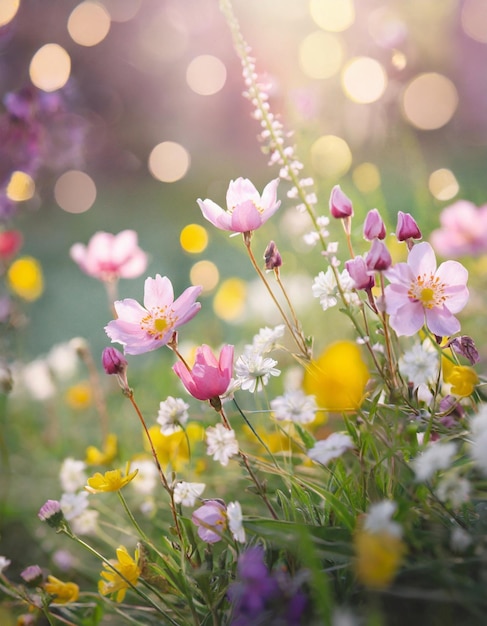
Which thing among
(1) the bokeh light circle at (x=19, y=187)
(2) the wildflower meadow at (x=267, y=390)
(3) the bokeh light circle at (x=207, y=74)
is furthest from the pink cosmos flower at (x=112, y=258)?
(3) the bokeh light circle at (x=207, y=74)

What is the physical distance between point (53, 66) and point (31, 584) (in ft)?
8.32

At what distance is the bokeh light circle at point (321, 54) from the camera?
2891mm

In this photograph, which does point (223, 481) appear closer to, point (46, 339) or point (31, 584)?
point (31, 584)

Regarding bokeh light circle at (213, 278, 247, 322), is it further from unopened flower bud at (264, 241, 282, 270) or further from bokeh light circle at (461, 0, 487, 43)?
bokeh light circle at (461, 0, 487, 43)

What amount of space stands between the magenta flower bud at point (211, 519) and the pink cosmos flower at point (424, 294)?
0.22 meters

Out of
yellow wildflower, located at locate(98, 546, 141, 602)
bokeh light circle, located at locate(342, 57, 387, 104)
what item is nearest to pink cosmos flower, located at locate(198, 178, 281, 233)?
yellow wildflower, located at locate(98, 546, 141, 602)

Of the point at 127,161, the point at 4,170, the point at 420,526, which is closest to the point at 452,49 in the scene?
the point at 127,161

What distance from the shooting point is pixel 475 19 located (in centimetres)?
345

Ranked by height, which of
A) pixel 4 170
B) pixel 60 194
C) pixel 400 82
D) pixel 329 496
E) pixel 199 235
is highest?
pixel 60 194

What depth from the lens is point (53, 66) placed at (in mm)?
2707

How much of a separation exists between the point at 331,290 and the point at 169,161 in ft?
11.0

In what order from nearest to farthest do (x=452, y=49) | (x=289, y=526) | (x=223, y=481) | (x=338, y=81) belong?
(x=289, y=526)
(x=223, y=481)
(x=338, y=81)
(x=452, y=49)

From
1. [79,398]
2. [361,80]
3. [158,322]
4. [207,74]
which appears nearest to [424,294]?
[158,322]

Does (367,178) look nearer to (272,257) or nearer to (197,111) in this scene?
(272,257)
